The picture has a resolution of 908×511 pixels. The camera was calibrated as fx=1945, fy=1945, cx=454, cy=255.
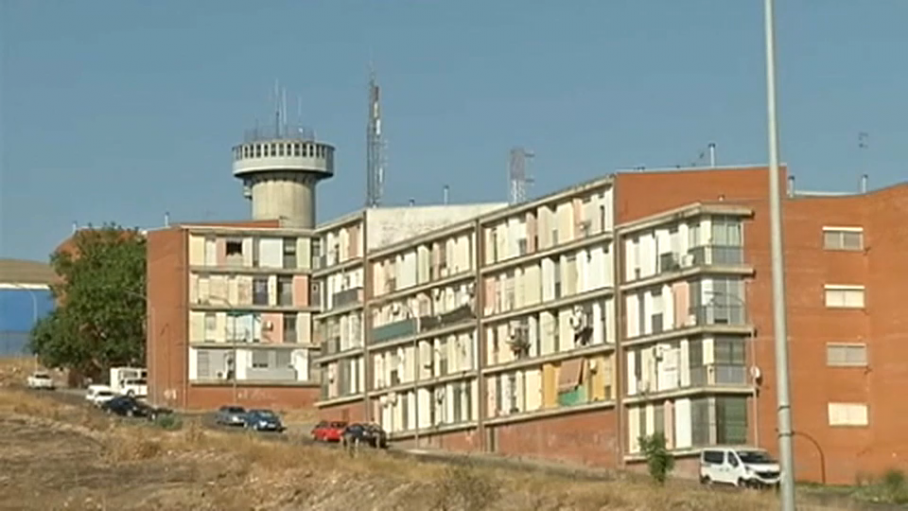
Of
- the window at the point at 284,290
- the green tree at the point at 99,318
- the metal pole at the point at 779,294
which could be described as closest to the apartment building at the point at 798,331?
the window at the point at 284,290

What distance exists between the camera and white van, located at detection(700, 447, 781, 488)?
75.7 metres

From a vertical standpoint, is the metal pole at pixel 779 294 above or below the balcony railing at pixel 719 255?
below

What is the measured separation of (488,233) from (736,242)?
21811 mm

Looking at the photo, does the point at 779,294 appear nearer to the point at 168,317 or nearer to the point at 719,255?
the point at 719,255

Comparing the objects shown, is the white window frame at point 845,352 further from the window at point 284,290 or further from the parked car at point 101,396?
the window at point 284,290

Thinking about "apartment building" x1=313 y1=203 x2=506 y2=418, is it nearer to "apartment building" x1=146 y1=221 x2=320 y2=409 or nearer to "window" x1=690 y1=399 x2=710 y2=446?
"apartment building" x1=146 y1=221 x2=320 y2=409

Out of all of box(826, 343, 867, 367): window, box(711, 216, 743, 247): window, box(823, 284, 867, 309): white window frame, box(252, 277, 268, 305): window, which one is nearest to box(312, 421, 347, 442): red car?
box(711, 216, 743, 247): window

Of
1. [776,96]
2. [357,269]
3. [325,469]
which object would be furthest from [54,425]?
[776,96]

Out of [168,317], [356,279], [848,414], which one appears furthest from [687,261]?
[168,317]

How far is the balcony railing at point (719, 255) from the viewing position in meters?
90.1

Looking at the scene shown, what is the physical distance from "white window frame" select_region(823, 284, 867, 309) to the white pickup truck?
72.7 meters

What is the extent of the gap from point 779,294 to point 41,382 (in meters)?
131

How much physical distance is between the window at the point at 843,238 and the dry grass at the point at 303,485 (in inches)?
1243

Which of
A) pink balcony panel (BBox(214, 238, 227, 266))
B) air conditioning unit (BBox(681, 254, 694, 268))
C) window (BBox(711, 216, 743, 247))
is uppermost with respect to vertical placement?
pink balcony panel (BBox(214, 238, 227, 266))
